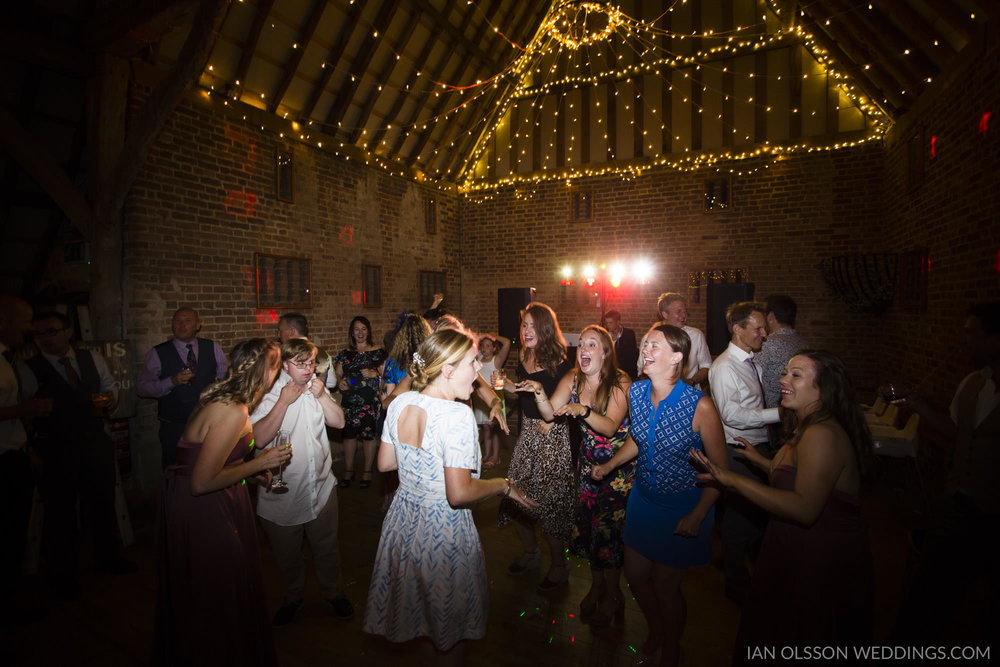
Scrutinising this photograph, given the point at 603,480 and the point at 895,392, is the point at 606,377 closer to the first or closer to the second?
the point at 603,480

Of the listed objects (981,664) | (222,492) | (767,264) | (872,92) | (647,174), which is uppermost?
(872,92)

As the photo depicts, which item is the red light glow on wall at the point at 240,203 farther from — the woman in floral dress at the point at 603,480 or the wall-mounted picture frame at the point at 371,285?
the woman in floral dress at the point at 603,480

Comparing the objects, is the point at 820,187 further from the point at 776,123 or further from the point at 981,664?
the point at 981,664

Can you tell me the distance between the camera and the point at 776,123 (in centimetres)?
732

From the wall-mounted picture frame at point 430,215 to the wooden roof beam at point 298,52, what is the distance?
3201 mm

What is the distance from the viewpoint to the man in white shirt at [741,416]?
9.62 feet

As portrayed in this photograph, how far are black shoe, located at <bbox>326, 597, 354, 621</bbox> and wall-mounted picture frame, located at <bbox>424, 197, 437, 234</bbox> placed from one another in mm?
6962

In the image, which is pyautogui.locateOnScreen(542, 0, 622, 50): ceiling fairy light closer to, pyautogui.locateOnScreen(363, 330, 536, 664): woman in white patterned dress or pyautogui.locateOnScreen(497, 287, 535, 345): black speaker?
pyautogui.locateOnScreen(497, 287, 535, 345): black speaker

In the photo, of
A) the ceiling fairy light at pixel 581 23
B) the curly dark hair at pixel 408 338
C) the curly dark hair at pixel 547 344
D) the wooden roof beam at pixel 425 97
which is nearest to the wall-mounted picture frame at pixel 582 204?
the ceiling fairy light at pixel 581 23

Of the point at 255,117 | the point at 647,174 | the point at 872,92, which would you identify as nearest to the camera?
the point at 255,117

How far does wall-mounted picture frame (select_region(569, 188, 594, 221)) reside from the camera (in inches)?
338

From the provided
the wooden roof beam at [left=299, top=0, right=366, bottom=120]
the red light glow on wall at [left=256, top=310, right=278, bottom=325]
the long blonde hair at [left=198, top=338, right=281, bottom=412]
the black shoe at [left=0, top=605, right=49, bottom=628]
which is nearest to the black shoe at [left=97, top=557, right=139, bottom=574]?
the black shoe at [left=0, top=605, right=49, bottom=628]

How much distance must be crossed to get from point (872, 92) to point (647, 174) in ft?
10.1

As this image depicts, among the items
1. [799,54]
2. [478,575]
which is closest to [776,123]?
[799,54]
